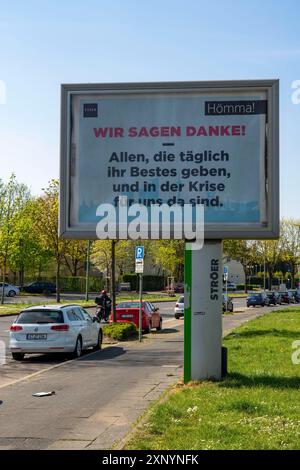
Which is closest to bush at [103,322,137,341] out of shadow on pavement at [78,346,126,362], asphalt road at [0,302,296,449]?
shadow on pavement at [78,346,126,362]

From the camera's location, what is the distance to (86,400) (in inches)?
Answer: 452

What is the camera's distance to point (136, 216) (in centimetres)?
1281

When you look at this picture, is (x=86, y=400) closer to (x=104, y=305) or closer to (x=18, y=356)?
(x=18, y=356)

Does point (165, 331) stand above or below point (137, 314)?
below

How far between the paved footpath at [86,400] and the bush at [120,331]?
145 inches

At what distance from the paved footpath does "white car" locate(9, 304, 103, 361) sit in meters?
0.55

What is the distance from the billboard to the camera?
41.5 feet

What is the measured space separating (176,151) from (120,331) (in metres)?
11.3

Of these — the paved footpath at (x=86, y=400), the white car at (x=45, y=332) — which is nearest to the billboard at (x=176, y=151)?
the paved footpath at (x=86, y=400)

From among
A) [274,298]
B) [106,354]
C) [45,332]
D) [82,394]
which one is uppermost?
[45,332]

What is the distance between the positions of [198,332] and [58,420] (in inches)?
139

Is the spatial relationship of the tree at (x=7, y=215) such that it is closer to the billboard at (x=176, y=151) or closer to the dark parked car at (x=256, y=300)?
the dark parked car at (x=256, y=300)

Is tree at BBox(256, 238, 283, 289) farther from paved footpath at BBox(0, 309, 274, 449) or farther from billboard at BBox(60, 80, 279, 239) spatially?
billboard at BBox(60, 80, 279, 239)

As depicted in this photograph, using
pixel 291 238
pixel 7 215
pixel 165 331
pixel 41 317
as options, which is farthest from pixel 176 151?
pixel 291 238
